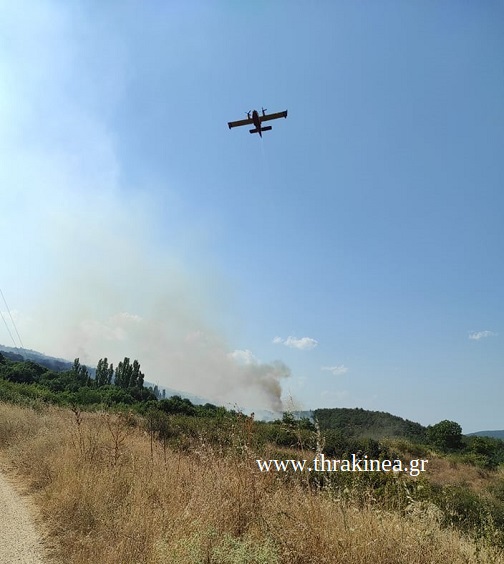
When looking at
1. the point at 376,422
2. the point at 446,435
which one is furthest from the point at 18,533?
the point at 376,422

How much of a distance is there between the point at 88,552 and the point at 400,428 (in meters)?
70.8

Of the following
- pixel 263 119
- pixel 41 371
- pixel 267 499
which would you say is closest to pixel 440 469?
pixel 263 119

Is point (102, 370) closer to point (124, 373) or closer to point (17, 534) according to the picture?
point (124, 373)

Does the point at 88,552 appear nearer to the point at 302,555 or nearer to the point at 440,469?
the point at 302,555

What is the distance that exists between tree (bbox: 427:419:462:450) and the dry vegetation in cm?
5059

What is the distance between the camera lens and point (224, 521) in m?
4.06

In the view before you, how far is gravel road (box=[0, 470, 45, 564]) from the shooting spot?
13.2 ft

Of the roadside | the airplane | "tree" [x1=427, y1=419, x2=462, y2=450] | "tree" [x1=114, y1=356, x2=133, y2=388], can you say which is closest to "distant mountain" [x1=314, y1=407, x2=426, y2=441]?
"tree" [x1=427, y1=419, x2=462, y2=450]

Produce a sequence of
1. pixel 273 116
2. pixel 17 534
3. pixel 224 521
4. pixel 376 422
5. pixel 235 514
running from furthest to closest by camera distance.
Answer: pixel 376 422 < pixel 273 116 < pixel 17 534 < pixel 235 514 < pixel 224 521

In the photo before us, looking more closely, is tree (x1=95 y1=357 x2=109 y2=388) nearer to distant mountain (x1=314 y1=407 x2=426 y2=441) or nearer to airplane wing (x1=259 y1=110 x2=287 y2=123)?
distant mountain (x1=314 y1=407 x2=426 y2=441)

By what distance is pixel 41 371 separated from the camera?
57125mm

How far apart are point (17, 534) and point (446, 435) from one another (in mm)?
54135

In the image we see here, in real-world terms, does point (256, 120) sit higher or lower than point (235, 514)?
higher

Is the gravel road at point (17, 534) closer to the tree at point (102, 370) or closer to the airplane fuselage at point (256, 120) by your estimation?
the airplane fuselage at point (256, 120)
